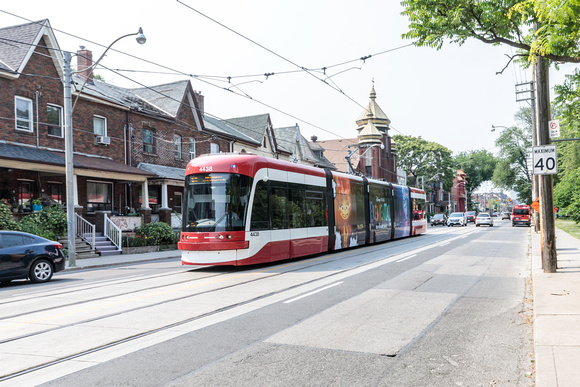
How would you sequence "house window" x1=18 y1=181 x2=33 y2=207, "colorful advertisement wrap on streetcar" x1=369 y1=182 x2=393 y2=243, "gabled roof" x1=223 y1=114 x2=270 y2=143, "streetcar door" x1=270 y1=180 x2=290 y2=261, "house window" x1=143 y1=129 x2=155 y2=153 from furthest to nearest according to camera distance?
"gabled roof" x1=223 y1=114 x2=270 y2=143 → "house window" x1=143 y1=129 x2=155 y2=153 → "colorful advertisement wrap on streetcar" x1=369 y1=182 x2=393 y2=243 → "house window" x1=18 y1=181 x2=33 y2=207 → "streetcar door" x1=270 y1=180 x2=290 y2=261

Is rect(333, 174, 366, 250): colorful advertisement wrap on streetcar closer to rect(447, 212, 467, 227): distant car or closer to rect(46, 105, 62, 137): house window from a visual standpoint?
rect(46, 105, 62, 137): house window

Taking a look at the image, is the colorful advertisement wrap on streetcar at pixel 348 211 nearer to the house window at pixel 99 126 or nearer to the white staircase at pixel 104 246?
the white staircase at pixel 104 246

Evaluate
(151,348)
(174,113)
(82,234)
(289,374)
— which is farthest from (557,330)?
(174,113)

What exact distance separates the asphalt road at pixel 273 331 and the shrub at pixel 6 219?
7075mm

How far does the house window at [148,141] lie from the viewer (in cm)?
2905

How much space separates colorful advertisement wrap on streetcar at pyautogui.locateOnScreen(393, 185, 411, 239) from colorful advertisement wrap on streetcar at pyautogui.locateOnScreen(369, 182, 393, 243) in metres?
1.25

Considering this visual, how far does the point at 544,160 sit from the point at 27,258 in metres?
13.4

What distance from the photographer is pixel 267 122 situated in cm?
4200

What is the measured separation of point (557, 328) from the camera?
6.57 meters

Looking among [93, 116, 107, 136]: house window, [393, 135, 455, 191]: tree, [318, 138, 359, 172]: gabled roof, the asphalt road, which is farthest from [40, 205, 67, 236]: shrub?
[393, 135, 455, 191]: tree

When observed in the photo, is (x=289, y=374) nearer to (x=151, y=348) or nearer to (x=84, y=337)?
(x=151, y=348)

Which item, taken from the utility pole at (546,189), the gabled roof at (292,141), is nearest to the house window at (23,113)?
the utility pole at (546,189)

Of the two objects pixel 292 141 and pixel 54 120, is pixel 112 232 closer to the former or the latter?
pixel 54 120

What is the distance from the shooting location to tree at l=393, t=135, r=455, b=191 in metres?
77.7
